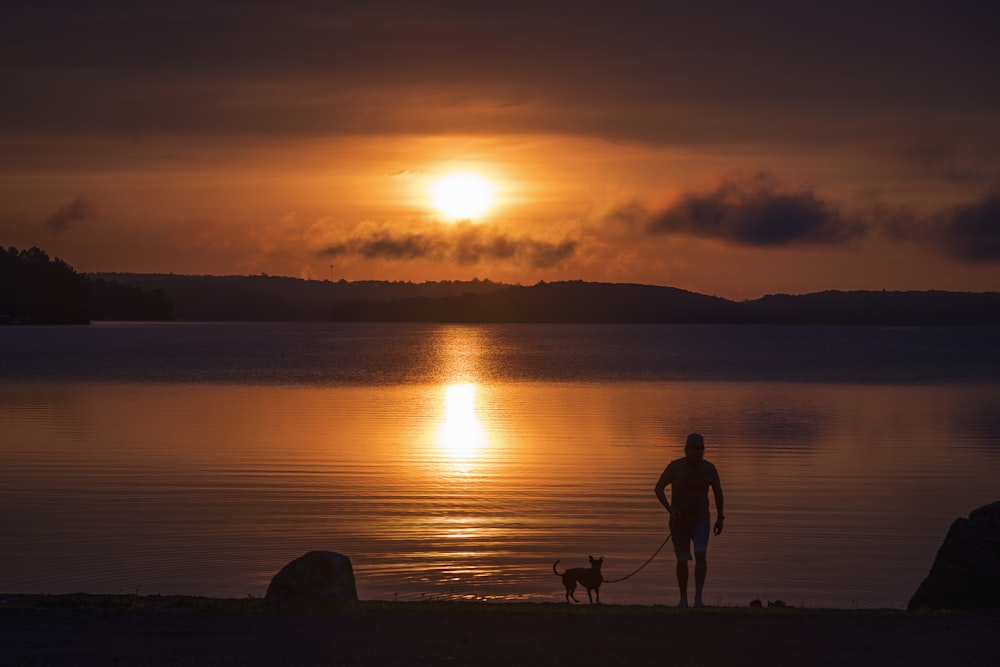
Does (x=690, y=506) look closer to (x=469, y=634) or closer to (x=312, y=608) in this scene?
(x=469, y=634)

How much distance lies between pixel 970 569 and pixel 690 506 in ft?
10.6

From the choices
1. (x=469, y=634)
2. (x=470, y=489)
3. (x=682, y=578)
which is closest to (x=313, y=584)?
(x=469, y=634)

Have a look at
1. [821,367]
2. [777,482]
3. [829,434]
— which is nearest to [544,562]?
[777,482]

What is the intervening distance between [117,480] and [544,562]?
12.4 m

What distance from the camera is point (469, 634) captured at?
11594 millimetres

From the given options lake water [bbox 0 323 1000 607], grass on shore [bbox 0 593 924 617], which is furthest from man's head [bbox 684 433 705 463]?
lake water [bbox 0 323 1000 607]

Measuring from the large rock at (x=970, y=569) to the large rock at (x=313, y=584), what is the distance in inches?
258

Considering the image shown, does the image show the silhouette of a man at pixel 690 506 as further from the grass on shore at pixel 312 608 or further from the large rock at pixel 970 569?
the large rock at pixel 970 569

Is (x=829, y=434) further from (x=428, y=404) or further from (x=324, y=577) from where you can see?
(x=324, y=577)

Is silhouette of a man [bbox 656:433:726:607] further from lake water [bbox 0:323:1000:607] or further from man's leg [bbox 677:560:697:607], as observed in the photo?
lake water [bbox 0:323:1000:607]

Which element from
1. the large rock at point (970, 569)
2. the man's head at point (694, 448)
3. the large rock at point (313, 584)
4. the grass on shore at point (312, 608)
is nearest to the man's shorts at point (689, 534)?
the man's head at point (694, 448)

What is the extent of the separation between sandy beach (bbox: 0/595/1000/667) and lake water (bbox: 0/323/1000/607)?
3475mm

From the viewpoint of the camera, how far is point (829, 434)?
40.7 meters

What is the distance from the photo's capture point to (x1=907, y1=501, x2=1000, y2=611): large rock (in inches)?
543
